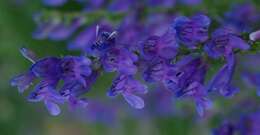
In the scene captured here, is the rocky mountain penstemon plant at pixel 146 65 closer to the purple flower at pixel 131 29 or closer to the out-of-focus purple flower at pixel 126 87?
the out-of-focus purple flower at pixel 126 87

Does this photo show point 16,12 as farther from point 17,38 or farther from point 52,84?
point 52,84

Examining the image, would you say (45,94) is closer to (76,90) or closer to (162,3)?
(76,90)

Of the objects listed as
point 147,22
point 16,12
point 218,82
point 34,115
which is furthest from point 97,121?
point 218,82

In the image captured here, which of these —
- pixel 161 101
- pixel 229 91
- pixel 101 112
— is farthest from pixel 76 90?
pixel 101 112

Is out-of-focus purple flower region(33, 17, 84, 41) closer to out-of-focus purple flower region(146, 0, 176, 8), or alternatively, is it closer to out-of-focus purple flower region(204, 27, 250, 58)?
out-of-focus purple flower region(146, 0, 176, 8)

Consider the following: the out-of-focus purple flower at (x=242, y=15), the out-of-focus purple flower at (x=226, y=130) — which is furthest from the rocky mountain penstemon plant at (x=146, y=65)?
the out-of-focus purple flower at (x=242, y=15)

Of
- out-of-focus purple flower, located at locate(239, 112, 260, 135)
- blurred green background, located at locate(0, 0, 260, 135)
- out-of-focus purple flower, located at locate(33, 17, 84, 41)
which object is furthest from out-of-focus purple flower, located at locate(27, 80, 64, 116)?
blurred green background, located at locate(0, 0, 260, 135)
